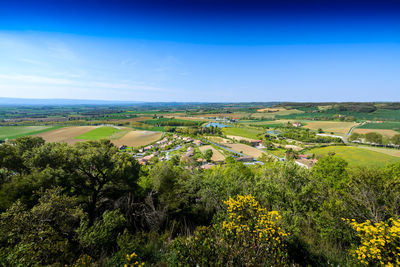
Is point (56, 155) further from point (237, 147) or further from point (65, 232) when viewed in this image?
point (237, 147)

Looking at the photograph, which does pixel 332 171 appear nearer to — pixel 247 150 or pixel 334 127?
pixel 247 150

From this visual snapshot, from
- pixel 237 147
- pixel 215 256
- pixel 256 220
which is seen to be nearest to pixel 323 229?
pixel 256 220

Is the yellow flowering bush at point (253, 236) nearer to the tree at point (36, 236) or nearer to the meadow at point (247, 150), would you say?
the tree at point (36, 236)

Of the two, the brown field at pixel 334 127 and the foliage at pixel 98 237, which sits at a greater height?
the foliage at pixel 98 237

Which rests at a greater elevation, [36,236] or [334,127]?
[36,236]

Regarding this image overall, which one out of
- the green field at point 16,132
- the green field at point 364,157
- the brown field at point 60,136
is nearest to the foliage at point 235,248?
the green field at point 364,157

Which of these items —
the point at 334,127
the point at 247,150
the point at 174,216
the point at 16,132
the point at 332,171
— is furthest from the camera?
the point at 334,127

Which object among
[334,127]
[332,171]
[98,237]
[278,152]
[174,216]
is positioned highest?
[98,237]

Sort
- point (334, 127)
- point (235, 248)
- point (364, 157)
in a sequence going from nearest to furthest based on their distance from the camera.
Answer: point (235, 248), point (364, 157), point (334, 127)

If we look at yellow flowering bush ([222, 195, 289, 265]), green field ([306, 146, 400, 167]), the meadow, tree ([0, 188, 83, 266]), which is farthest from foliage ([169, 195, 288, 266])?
the meadow

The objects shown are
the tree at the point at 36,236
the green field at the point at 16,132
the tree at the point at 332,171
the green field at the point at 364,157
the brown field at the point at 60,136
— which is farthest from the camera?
the green field at the point at 16,132

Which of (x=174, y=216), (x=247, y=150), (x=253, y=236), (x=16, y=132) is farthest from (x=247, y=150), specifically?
(x=16, y=132)

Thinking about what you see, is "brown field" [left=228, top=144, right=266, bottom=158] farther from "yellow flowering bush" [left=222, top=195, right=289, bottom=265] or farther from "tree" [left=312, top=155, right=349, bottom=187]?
"yellow flowering bush" [left=222, top=195, right=289, bottom=265]
